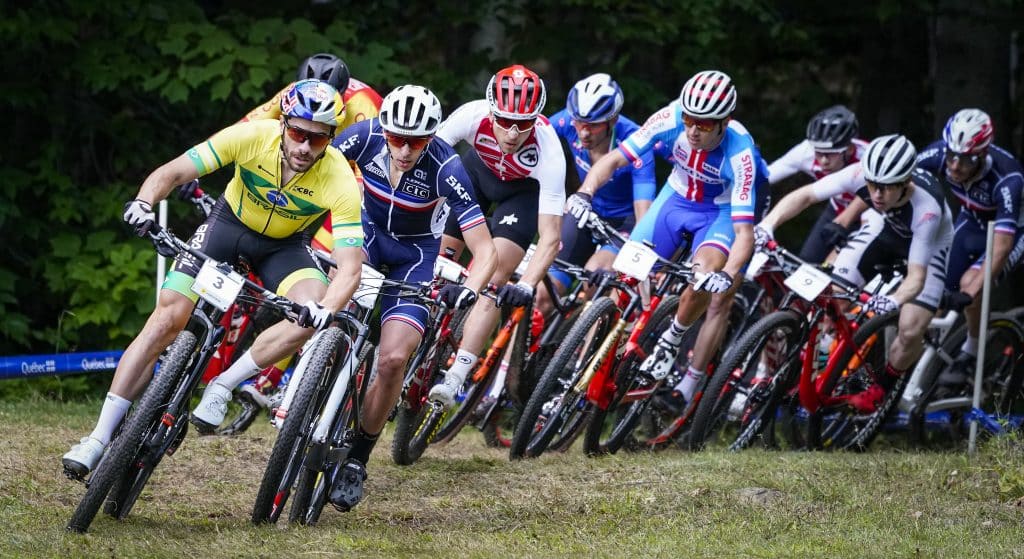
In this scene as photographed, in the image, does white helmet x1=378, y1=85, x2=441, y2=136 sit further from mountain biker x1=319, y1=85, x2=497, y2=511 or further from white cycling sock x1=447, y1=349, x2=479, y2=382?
white cycling sock x1=447, y1=349, x2=479, y2=382

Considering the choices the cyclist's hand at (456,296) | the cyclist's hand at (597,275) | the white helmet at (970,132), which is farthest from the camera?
the white helmet at (970,132)

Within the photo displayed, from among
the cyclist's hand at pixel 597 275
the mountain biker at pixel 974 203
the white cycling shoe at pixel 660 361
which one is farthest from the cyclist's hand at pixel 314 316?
the mountain biker at pixel 974 203

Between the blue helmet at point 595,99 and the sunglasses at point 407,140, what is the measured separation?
7.45ft

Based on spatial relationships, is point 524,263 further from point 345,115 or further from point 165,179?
→ point 165,179

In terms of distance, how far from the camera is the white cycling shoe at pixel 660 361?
841 cm

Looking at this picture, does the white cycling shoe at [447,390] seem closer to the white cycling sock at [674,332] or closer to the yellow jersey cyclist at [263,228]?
the yellow jersey cyclist at [263,228]

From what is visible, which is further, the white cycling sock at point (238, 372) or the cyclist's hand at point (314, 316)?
the white cycling sock at point (238, 372)

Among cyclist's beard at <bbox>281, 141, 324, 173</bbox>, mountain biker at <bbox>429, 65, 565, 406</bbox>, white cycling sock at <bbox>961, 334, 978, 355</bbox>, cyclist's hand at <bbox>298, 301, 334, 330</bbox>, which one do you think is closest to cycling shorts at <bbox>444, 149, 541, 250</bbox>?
mountain biker at <bbox>429, 65, 565, 406</bbox>

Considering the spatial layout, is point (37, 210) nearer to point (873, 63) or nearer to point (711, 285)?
point (711, 285)

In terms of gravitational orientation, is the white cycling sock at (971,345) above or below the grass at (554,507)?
above

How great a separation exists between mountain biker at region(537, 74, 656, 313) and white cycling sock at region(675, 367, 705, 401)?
90 centimetres

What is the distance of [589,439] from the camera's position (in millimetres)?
8383

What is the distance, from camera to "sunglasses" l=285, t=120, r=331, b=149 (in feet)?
19.9

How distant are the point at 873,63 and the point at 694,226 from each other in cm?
638
